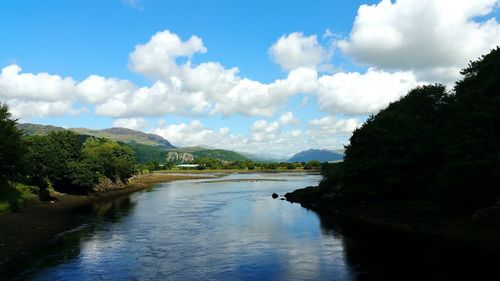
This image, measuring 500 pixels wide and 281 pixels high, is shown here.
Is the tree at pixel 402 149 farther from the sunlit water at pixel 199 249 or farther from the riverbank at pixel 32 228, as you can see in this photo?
the riverbank at pixel 32 228

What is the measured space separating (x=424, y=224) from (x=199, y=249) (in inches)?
1176

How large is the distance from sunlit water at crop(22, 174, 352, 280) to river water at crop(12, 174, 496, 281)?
0.27 feet

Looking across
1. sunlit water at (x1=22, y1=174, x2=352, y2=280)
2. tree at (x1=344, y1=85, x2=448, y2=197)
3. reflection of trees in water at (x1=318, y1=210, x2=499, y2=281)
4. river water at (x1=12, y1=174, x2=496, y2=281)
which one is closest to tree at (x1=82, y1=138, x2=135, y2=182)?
sunlit water at (x1=22, y1=174, x2=352, y2=280)

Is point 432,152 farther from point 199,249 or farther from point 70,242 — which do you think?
point 70,242

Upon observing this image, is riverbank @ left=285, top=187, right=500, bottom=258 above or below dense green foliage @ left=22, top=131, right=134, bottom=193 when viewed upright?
below

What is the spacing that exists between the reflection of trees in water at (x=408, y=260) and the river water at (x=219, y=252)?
9 cm

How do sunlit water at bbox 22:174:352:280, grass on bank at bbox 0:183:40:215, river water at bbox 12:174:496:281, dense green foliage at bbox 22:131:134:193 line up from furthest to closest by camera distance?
dense green foliage at bbox 22:131:134:193 < grass on bank at bbox 0:183:40:215 < sunlit water at bbox 22:174:352:280 < river water at bbox 12:174:496:281

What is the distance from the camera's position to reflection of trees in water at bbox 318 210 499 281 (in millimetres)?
34969

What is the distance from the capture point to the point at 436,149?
6725 centimetres

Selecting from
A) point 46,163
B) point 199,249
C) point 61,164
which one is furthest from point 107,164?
point 199,249

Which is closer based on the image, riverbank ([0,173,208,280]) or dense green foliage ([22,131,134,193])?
riverbank ([0,173,208,280])

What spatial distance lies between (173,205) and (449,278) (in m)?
67.7

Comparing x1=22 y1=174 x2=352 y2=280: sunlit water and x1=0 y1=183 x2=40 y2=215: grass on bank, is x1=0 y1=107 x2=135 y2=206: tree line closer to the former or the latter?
x1=0 y1=183 x2=40 y2=215: grass on bank

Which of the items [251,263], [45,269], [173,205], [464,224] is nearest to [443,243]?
[464,224]
